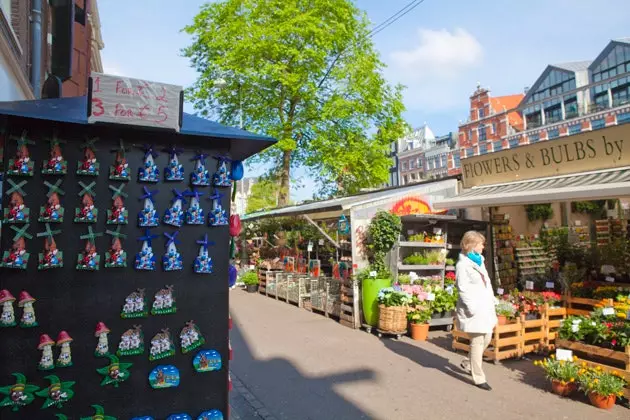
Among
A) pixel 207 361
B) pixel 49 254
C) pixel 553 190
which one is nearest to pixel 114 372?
pixel 207 361

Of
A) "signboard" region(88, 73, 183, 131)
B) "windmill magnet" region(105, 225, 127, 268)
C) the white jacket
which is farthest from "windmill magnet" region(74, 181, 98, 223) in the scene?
the white jacket

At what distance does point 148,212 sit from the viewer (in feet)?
9.78

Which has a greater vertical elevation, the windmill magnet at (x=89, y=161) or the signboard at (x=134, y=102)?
the signboard at (x=134, y=102)

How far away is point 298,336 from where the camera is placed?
27.2 feet

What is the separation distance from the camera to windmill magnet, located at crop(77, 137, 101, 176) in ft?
9.25

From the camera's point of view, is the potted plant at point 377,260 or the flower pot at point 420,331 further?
the potted plant at point 377,260

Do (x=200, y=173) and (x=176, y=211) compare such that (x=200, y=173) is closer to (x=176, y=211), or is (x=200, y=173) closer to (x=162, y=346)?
(x=176, y=211)

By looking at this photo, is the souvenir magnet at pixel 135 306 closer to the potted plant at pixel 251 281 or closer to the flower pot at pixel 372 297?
the flower pot at pixel 372 297

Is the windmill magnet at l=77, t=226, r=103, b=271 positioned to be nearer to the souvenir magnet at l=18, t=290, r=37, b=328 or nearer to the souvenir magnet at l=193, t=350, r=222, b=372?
the souvenir magnet at l=18, t=290, r=37, b=328

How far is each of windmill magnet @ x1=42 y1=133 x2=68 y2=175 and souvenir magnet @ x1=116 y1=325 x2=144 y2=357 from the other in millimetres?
1069

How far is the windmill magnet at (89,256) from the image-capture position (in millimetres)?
2793

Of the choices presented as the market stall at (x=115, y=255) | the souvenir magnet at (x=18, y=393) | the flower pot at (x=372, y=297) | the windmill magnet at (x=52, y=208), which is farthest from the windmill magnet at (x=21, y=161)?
the flower pot at (x=372, y=297)

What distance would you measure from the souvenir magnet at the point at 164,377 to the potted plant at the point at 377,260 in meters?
5.98

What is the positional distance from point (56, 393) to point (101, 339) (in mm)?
372
